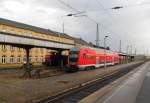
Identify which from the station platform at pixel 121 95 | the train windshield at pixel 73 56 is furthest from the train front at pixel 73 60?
the station platform at pixel 121 95

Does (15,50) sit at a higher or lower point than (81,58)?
higher

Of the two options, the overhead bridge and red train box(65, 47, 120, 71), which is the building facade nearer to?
red train box(65, 47, 120, 71)

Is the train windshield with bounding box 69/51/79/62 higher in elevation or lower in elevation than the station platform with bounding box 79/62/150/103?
higher

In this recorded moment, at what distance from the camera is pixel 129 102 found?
13.1 meters

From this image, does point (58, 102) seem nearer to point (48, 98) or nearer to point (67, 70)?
point (48, 98)

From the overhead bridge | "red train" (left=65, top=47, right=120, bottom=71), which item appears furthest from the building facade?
the overhead bridge

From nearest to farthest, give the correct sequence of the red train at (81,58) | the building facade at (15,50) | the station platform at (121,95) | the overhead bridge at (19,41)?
the station platform at (121,95) < the overhead bridge at (19,41) < the red train at (81,58) < the building facade at (15,50)

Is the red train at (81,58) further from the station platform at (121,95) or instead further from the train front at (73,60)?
the station platform at (121,95)

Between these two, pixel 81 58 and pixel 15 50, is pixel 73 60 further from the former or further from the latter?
pixel 15 50

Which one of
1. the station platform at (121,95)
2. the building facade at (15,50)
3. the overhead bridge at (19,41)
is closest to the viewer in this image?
the station platform at (121,95)

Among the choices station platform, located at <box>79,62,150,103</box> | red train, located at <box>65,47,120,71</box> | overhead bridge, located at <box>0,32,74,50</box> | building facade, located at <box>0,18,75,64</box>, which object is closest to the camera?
station platform, located at <box>79,62,150,103</box>

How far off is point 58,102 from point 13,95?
10.2 feet

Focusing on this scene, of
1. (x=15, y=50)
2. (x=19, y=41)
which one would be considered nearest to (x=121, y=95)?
(x=19, y=41)

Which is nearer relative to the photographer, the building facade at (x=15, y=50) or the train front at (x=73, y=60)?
the train front at (x=73, y=60)
